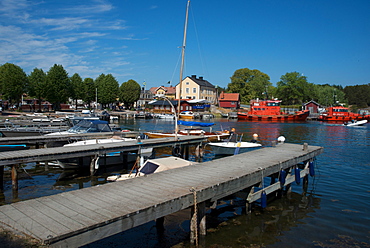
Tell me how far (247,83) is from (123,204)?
369ft

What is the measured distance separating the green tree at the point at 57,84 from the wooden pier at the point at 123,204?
231 ft

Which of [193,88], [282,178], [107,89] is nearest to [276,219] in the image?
[282,178]

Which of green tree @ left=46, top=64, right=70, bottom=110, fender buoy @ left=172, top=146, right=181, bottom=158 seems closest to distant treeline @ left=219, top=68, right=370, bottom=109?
green tree @ left=46, top=64, right=70, bottom=110

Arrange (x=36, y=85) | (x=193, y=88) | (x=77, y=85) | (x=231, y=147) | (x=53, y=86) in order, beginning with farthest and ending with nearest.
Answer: (x=193, y=88), (x=77, y=85), (x=53, y=86), (x=36, y=85), (x=231, y=147)

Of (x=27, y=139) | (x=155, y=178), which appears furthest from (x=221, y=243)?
(x=27, y=139)

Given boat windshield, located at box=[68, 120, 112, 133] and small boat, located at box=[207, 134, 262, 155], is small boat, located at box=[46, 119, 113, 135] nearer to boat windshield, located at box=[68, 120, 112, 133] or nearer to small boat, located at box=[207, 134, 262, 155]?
boat windshield, located at box=[68, 120, 112, 133]

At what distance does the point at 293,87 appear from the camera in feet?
361

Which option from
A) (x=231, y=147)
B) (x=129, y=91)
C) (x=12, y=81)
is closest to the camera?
(x=231, y=147)

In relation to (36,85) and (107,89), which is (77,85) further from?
(36,85)

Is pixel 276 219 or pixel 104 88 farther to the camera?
pixel 104 88

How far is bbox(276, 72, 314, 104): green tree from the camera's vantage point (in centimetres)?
10919

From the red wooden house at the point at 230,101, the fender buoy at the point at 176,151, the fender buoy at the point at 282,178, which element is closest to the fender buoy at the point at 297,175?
the fender buoy at the point at 282,178

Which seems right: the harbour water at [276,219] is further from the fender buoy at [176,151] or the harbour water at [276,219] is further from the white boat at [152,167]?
the fender buoy at [176,151]

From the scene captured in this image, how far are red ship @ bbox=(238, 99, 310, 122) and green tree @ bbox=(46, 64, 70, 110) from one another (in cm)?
4817
